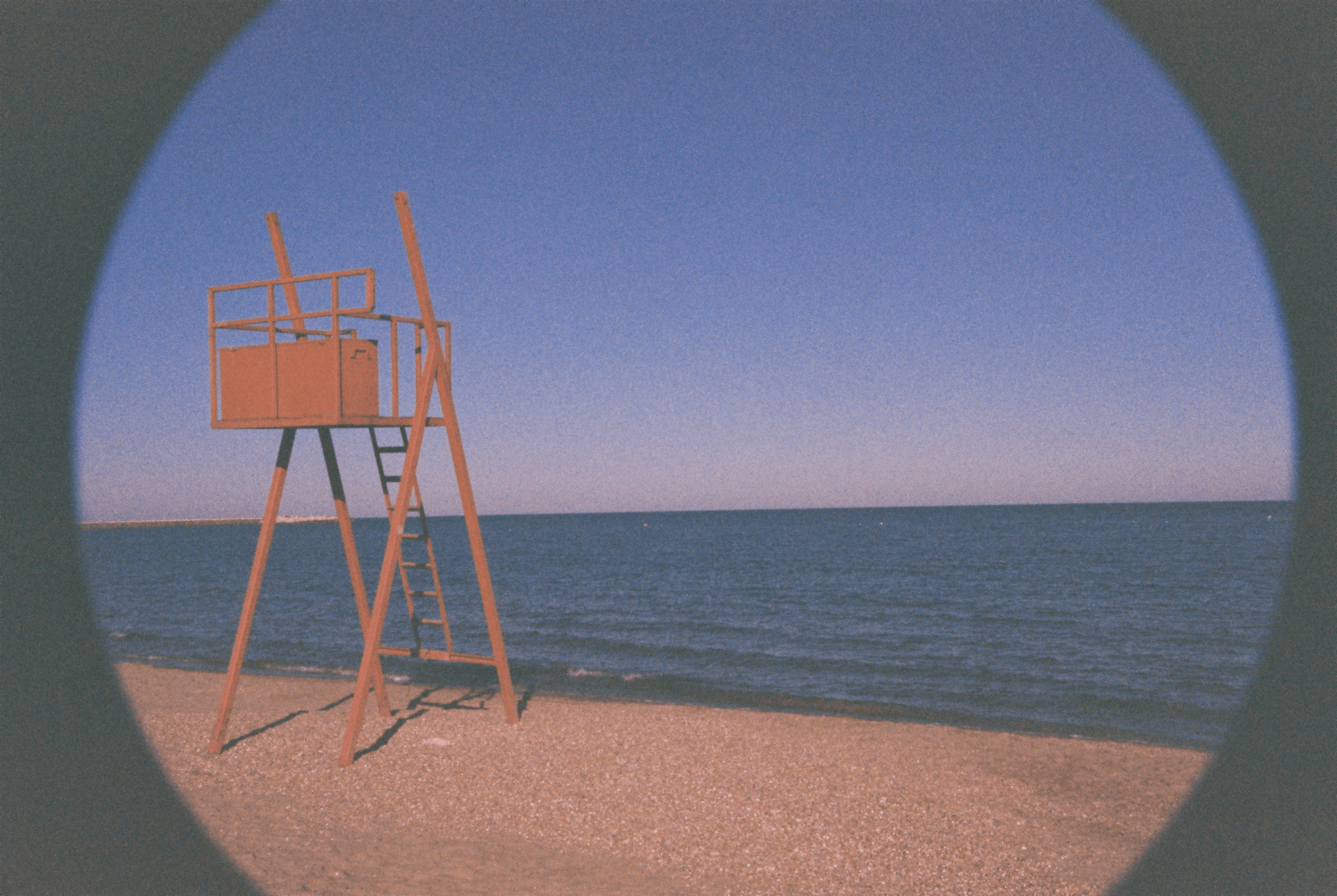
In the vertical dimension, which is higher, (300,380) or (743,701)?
(300,380)

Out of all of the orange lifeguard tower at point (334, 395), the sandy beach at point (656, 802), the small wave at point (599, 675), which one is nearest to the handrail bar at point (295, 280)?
the orange lifeguard tower at point (334, 395)

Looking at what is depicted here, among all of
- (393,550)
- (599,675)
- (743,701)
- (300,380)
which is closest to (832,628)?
(599,675)

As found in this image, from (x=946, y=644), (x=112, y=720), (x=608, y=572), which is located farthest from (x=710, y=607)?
(x=112, y=720)

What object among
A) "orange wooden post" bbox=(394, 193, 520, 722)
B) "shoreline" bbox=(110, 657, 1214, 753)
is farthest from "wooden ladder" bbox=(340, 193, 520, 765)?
"shoreline" bbox=(110, 657, 1214, 753)

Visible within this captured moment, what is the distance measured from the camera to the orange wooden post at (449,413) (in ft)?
31.8

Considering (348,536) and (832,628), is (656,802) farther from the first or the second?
(832,628)

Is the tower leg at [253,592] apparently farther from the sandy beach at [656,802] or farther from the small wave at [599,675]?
the small wave at [599,675]

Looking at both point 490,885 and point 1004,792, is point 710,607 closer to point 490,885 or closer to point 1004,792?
point 1004,792

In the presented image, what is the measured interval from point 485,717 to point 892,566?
4249cm

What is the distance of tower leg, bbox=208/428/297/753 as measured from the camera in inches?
389

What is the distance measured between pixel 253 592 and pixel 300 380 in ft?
9.08

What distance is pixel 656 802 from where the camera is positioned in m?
8.59

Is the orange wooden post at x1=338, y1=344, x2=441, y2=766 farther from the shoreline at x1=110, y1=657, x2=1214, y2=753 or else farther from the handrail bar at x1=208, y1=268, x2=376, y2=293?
the shoreline at x1=110, y1=657, x2=1214, y2=753

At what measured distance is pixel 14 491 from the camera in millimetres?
29594
